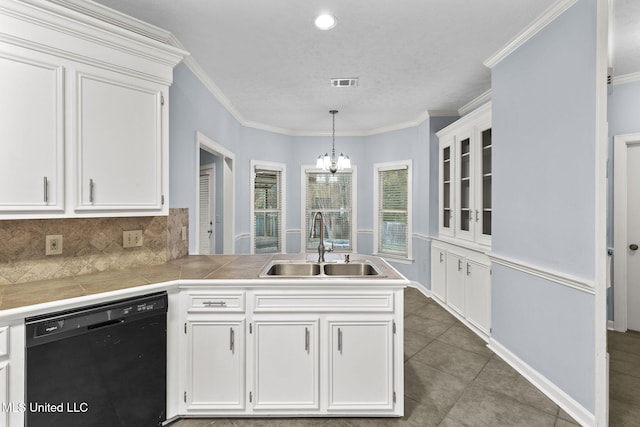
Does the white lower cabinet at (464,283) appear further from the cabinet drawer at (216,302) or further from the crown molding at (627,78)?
the cabinet drawer at (216,302)

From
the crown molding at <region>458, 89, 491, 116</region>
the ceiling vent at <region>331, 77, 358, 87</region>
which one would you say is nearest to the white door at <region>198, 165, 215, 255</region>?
the ceiling vent at <region>331, 77, 358, 87</region>

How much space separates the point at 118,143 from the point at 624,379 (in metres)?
4.11

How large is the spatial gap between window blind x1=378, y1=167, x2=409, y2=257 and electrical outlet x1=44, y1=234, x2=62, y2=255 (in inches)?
175

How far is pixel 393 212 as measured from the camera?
528 centimetres

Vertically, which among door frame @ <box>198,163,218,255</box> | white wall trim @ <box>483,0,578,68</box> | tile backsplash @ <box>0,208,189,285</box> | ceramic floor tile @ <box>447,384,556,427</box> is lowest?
ceramic floor tile @ <box>447,384,556,427</box>

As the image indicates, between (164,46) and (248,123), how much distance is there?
9.74 feet

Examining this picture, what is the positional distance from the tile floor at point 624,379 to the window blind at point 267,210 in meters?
4.42

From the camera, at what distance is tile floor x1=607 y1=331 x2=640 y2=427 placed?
6.33 ft

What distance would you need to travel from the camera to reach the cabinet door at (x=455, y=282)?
354 cm

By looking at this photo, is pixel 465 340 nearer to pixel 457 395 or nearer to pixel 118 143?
pixel 457 395

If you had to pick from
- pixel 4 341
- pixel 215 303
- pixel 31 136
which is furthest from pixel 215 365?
pixel 31 136

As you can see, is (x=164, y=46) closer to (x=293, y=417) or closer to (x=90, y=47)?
(x=90, y=47)

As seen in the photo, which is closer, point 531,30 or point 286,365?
point 286,365

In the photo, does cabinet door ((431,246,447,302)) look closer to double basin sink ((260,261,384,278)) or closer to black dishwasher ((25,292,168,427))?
double basin sink ((260,261,384,278))
